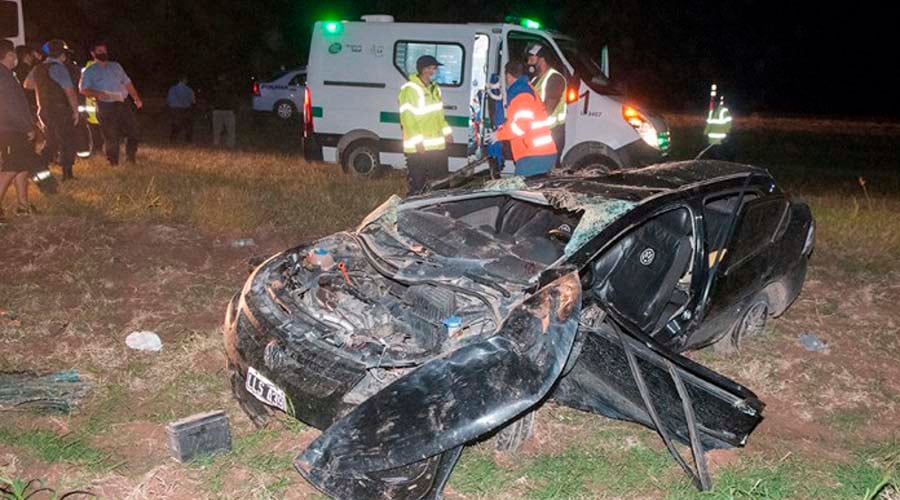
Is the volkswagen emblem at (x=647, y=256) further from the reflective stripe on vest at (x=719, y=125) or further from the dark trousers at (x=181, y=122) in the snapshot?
the dark trousers at (x=181, y=122)

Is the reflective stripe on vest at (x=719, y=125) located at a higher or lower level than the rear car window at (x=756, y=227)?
higher

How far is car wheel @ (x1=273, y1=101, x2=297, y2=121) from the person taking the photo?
22.0 meters

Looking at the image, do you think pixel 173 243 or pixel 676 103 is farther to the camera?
pixel 676 103

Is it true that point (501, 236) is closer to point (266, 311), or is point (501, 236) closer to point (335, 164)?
point (266, 311)

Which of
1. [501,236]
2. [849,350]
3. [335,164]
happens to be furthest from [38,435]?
[335,164]

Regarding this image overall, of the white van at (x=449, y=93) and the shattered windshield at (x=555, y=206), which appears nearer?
the shattered windshield at (x=555, y=206)

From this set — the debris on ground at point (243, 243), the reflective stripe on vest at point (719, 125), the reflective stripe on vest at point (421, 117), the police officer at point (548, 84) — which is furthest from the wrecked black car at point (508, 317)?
the reflective stripe on vest at point (719, 125)

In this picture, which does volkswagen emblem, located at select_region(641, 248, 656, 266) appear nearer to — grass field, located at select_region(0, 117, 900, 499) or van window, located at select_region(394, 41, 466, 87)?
grass field, located at select_region(0, 117, 900, 499)

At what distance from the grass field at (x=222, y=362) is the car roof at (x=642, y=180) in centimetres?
119

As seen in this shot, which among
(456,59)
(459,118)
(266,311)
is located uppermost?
(456,59)

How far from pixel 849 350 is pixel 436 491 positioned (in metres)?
3.62

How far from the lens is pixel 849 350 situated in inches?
214

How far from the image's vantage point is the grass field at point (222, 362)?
3.65 meters

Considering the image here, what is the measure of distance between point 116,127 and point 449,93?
4886 mm
